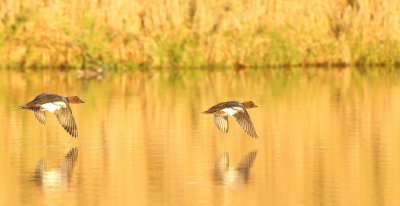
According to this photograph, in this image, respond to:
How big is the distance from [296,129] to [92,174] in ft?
26.6

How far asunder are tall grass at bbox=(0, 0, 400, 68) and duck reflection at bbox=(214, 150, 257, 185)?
34058 millimetres

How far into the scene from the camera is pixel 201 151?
860 inches

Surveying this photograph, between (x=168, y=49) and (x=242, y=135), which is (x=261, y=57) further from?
(x=242, y=135)

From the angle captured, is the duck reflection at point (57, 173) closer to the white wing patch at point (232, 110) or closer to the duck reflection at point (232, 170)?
the duck reflection at point (232, 170)

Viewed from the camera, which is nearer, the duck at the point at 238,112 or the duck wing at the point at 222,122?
the duck at the point at 238,112

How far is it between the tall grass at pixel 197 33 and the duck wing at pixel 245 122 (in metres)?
32.5

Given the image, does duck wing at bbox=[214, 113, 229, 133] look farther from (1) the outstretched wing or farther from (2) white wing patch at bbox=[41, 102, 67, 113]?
(2) white wing patch at bbox=[41, 102, 67, 113]

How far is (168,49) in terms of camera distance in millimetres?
56031

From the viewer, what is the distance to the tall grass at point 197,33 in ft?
180

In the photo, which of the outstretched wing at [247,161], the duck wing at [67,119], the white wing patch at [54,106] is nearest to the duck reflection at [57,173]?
the duck wing at [67,119]

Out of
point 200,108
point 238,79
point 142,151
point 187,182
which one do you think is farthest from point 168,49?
point 187,182

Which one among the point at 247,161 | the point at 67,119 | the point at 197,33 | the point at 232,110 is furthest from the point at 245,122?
the point at 197,33

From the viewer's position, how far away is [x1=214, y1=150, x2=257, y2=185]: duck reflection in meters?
18.2

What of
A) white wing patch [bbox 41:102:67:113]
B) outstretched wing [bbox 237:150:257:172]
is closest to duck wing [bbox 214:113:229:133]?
outstretched wing [bbox 237:150:257:172]
